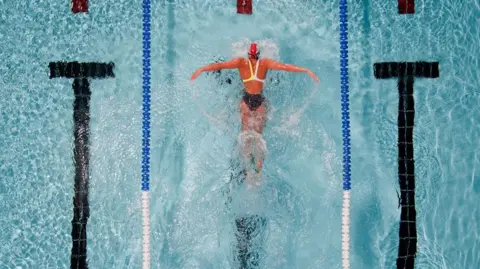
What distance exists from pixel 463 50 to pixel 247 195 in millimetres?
2339

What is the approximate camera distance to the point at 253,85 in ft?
16.6

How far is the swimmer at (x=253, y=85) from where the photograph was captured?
5012 mm

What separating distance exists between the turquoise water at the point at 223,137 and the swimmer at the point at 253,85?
13 centimetres

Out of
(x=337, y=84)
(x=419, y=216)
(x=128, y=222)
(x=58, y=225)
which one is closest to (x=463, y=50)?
(x=337, y=84)

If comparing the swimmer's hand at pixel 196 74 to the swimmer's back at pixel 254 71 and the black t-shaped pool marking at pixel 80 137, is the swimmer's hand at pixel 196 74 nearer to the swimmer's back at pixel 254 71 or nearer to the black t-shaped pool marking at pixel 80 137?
the swimmer's back at pixel 254 71

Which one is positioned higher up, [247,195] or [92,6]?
[92,6]

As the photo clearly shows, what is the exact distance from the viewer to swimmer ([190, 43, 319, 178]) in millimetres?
5012

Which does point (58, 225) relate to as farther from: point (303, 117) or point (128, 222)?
point (303, 117)

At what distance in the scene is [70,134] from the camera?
5.33 metres

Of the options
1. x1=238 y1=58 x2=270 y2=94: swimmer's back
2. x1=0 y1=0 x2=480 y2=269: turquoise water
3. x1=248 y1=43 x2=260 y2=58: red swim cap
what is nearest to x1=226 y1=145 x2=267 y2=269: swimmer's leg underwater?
x1=0 y1=0 x2=480 y2=269: turquoise water

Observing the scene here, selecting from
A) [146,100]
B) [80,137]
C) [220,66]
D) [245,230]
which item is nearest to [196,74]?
[220,66]

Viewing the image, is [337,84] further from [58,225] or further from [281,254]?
[58,225]

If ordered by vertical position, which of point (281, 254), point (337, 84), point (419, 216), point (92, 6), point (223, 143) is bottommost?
point (281, 254)

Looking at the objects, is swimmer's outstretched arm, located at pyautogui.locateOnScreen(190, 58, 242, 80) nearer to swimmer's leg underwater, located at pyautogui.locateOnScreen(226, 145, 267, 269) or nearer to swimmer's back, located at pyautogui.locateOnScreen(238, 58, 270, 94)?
swimmer's back, located at pyautogui.locateOnScreen(238, 58, 270, 94)
